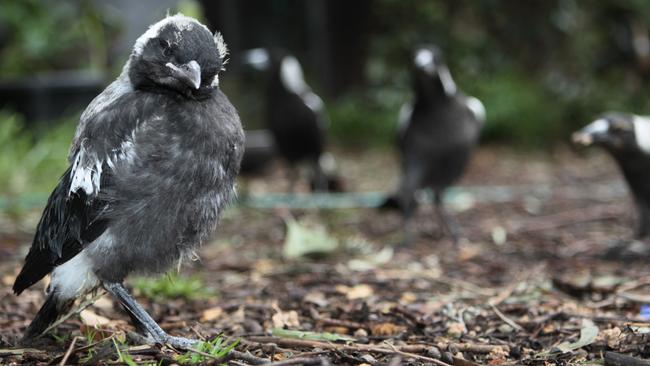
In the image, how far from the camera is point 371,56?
12.1 metres

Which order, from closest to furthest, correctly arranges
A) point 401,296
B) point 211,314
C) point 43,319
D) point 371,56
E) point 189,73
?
1. point 189,73
2. point 43,319
3. point 211,314
4. point 401,296
5. point 371,56

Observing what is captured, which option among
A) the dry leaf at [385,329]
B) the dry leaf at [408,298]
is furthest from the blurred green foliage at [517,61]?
the dry leaf at [385,329]

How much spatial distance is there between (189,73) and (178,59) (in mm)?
74

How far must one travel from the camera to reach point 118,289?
3.09 meters

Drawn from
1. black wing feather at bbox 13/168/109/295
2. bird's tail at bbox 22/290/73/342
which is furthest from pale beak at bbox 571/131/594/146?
bird's tail at bbox 22/290/73/342

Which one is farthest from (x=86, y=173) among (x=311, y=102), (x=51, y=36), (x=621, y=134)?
(x=51, y=36)

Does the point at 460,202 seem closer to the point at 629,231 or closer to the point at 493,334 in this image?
the point at 629,231

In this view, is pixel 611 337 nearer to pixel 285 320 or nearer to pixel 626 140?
pixel 285 320

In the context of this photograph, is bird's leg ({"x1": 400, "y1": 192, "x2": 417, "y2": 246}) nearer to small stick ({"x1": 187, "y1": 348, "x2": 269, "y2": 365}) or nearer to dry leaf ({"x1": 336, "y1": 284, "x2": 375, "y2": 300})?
dry leaf ({"x1": 336, "y1": 284, "x2": 375, "y2": 300})

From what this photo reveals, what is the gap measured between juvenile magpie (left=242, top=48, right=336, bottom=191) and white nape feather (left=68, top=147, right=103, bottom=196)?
15.4 feet

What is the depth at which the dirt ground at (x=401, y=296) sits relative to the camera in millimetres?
2947

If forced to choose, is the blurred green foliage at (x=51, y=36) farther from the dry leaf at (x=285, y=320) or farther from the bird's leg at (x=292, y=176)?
the dry leaf at (x=285, y=320)

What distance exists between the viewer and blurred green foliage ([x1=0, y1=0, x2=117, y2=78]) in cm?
859

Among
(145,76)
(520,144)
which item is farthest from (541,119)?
(145,76)
